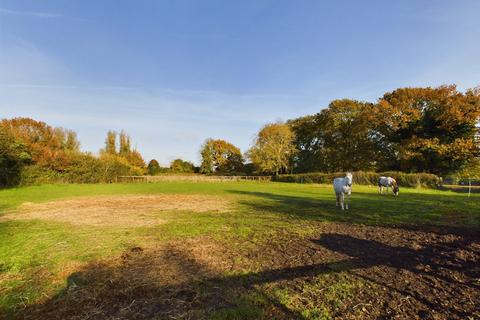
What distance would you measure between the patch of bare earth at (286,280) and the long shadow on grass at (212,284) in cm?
1

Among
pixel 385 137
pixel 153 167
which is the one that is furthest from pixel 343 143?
pixel 153 167

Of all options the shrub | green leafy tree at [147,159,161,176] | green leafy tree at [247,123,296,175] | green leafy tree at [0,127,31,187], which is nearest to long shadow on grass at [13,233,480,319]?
green leafy tree at [0,127,31,187]

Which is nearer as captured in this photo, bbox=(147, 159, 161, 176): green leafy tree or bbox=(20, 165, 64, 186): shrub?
bbox=(20, 165, 64, 186): shrub

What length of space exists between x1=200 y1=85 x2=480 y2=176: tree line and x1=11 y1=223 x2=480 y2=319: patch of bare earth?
108ft

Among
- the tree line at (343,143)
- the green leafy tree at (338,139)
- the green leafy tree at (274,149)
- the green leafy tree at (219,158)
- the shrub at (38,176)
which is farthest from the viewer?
the green leafy tree at (219,158)

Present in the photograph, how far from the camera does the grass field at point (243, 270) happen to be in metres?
3.25

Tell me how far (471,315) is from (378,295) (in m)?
0.95

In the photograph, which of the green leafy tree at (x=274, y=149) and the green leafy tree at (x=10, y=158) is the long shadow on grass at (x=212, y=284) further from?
the green leafy tree at (x=274, y=149)

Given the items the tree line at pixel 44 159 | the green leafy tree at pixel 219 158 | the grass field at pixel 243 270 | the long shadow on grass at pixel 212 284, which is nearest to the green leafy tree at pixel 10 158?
the tree line at pixel 44 159

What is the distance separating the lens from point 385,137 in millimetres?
39344

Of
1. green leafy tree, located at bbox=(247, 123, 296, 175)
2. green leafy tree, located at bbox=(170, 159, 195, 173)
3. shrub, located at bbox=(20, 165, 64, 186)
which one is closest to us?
shrub, located at bbox=(20, 165, 64, 186)

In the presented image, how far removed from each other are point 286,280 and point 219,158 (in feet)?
208

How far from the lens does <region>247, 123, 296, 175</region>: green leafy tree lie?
52.3 meters

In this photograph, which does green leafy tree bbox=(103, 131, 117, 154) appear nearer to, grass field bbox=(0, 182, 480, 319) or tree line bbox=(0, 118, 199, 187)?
tree line bbox=(0, 118, 199, 187)
